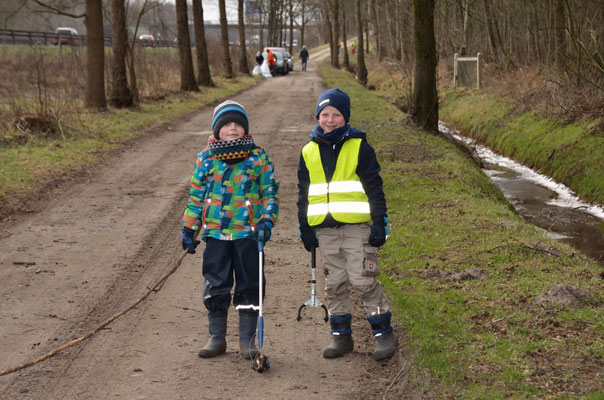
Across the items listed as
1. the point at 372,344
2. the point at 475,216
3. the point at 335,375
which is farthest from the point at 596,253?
the point at 335,375

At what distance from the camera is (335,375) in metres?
5.14

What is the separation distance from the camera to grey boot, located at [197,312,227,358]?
541 centimetres

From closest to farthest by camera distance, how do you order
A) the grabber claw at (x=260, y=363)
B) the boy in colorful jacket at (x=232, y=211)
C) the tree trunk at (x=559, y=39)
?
the grabber claw at (x=260, y=363) < the boy in colorful jacket at (x=232, y=211) < the tree trunk at (x=559, y=39)

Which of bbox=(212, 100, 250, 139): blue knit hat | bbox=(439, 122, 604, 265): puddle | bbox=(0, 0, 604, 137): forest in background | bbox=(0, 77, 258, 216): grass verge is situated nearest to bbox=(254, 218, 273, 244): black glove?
bbox=(212, 100, 250, 139): blue knit hat

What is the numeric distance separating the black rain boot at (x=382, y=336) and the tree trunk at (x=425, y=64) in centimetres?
1258

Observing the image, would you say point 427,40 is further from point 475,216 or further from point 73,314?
point 73,314

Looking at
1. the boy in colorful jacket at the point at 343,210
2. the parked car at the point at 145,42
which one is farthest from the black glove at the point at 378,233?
the parked car at the point at 145,42

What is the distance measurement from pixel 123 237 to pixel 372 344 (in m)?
4.50

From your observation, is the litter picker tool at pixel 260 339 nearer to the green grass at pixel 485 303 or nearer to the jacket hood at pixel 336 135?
the jacket hood at pixel 336 135

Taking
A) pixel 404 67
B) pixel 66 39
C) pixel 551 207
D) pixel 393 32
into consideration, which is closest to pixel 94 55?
pixel 551 207

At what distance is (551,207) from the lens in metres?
14.5

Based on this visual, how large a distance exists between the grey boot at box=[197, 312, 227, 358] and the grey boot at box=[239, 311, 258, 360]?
141 millimetres

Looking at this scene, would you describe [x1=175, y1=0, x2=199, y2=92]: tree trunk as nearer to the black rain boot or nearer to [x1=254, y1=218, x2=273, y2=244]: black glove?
[x1=254, y1=218, x2=273, y2=244]: black glove

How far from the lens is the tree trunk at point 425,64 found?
16781mm
